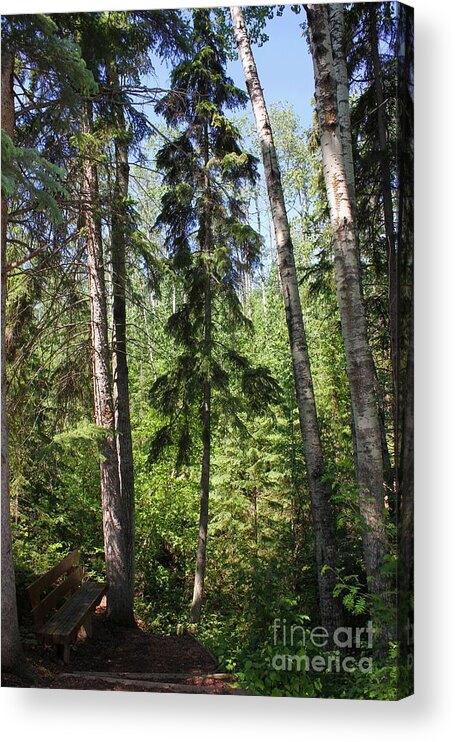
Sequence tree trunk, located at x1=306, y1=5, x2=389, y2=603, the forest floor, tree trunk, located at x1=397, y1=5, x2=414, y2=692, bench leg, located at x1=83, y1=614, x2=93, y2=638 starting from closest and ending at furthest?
tree trunk, located at x1=397, y1=5, x2=414, y2=692, tree trunk, located at x1=306, y1=5, x2=389, y2=603, the forest floor, bench leg, located at x1=83, y1=614, x2=93, y2=638

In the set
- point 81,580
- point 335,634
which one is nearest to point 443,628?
point 335,634

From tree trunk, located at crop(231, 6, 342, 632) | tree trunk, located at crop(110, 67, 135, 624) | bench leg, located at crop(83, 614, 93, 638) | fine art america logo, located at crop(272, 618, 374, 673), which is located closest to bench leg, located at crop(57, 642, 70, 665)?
bench leg, located at crop(83, 614, 93, 638)

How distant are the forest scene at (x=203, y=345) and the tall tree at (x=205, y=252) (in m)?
0.01

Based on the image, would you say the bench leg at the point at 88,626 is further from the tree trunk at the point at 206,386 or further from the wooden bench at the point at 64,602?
the tree trunk at the point at 206,386

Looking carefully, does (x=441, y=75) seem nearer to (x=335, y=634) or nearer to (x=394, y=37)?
(x=394, y=37)

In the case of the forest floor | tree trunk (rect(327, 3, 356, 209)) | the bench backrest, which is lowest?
the forest floor

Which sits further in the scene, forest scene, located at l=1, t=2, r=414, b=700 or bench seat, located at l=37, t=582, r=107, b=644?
bench seat, located at l=37, t=582, r=107, b=644

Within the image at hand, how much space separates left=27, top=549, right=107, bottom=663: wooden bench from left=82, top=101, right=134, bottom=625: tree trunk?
0.14 meters

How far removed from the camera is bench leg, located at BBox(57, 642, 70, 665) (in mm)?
4304

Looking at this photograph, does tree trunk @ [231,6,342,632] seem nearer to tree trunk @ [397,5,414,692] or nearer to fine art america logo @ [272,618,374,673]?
fine art america logo @ [272,618,374,673]

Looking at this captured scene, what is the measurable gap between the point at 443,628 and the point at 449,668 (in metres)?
0.20

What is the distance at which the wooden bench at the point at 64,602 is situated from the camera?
4.32m

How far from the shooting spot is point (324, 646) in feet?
13.2

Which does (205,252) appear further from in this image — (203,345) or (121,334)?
(121,334)
